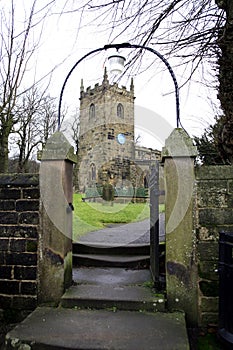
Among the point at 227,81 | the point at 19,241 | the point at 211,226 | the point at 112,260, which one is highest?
the point at 227,81

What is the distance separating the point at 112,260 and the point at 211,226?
1.81 m

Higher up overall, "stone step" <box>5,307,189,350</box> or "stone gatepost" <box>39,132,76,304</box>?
"stone gatepost" <box>39,132,76,304</box>

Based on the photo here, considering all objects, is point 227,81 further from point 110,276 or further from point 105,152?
point 105,152

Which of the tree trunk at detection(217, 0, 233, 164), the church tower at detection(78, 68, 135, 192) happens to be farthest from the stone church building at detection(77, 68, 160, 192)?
the tree trunk at detection(217, 0, 233, 164)

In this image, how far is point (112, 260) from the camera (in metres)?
4.33

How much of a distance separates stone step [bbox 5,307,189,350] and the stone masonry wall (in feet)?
1.24

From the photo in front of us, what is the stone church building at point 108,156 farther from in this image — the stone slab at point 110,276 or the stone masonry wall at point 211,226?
the stone masonry wall at point 211,226

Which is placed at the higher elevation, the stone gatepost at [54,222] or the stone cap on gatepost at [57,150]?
the stone cap on gatepost at [57,150]

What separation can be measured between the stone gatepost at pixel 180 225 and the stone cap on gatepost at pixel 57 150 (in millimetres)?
1151

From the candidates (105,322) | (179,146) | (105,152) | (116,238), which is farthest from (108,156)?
(105,322)

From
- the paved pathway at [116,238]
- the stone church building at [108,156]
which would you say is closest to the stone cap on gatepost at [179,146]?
the paved pathway at [116,238]

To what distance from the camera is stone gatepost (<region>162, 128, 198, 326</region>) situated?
306cm

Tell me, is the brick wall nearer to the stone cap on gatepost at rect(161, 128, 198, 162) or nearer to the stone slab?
the stone slab

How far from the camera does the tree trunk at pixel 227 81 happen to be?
3.70m
